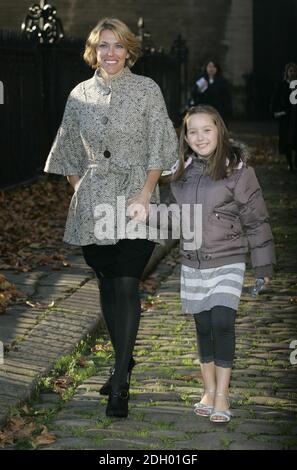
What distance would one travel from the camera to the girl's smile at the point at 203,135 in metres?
5.81

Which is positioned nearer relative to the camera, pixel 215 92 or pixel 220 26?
pixel 215 92

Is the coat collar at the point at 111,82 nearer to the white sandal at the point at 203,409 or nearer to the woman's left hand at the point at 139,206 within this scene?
the woman's left hand at the point at 139,206

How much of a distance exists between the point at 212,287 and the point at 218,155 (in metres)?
0.61

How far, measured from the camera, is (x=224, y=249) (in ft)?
18.9

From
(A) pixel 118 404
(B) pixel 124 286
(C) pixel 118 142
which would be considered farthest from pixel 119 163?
(A) pixel 118 404

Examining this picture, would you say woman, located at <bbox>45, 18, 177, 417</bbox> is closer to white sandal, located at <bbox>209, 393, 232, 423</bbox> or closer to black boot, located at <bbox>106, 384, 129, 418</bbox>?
black boot, located at <bbox>106, 384, 129, 418</bbox>

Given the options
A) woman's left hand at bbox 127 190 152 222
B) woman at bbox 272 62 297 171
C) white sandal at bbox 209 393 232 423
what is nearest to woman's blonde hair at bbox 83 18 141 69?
woman's left hand at bbox 127 190 152 222

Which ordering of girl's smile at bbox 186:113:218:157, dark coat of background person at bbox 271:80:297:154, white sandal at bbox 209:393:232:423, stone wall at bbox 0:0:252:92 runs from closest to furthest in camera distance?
white sandal at bbox 209:393:232:423, girl's smile at bbox 186:113:218:157, dark coat of background person at bbox 271:80:297:154, stone wall at bbox 0:0:252:92

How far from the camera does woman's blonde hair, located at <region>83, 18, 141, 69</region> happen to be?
19.4 ft

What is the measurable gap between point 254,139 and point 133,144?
2241cm

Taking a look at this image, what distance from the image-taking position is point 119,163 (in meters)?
5.95

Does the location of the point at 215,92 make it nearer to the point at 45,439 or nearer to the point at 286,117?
the point at 286,117

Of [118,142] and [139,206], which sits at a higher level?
[118,142]

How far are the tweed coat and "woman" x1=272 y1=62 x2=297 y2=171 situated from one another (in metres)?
13.1
